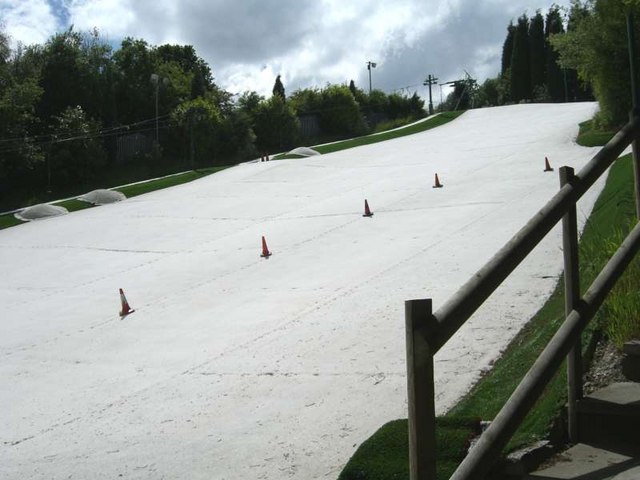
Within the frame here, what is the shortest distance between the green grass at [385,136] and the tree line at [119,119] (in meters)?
6.26

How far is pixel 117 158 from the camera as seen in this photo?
5116 centimetres

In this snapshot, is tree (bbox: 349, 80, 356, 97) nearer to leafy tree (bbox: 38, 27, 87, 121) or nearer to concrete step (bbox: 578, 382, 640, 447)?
leafy tree (bbox: 38, 27, 87, 121)

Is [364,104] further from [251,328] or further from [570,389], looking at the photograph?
[570,389]

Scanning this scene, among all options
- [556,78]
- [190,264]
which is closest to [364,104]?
[556,78]

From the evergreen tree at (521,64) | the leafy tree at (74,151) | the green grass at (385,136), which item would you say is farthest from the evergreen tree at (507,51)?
the leafy tree at (74,151)

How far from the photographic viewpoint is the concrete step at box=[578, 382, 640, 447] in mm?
3971

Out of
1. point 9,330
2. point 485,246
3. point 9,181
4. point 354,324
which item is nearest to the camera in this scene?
point 354,324

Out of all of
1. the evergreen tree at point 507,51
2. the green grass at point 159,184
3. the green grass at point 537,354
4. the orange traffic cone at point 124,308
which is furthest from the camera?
the evergreen tree at point 507,51

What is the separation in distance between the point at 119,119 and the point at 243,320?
47.3 metres

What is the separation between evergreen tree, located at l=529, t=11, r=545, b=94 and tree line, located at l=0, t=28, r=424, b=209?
23.7m

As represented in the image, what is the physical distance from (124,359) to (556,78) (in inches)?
2646

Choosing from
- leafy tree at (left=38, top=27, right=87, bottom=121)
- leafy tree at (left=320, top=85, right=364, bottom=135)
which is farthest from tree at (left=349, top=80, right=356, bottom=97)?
leafy tree at (left=38, top=27, right=87, bottom=121)

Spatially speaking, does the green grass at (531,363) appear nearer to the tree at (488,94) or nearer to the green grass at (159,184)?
the green grass at (159,184)

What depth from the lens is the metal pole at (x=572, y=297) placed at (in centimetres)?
425
